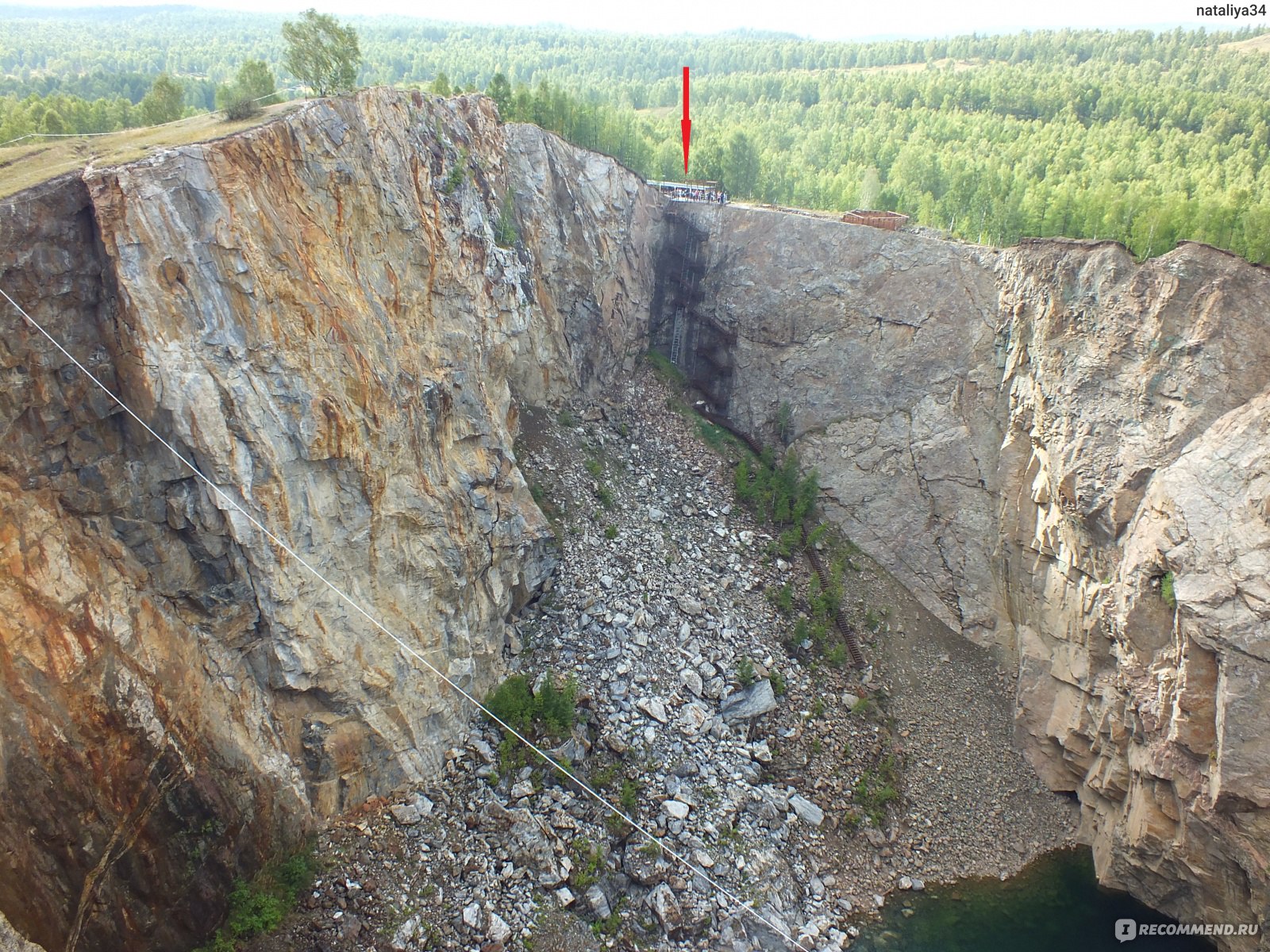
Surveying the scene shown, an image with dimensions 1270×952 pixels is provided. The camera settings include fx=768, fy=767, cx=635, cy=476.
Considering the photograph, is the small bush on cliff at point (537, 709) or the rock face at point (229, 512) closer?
the rock face at point (229, 512)

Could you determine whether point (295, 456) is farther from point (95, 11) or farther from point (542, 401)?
point (95, 11)

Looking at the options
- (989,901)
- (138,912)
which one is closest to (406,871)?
(138,912)

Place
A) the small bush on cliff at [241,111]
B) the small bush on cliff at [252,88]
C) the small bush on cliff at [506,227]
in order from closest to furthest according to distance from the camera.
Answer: the small bush on cliff at [241,111]
the small bush on cliff at [252,88]
the small bush on cliff at [506,227]

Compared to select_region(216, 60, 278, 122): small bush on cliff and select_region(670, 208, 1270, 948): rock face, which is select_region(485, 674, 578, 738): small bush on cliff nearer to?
select_region(670, 208, 1270, 948): rock face

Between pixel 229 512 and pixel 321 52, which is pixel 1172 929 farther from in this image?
pixel 321 52

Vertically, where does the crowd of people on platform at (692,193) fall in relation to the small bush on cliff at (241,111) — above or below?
below

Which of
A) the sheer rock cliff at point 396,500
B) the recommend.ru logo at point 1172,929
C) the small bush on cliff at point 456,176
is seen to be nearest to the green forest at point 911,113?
the sheer rock cliff at point 396,500

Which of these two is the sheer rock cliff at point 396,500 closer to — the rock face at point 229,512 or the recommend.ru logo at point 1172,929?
the rock face at point 229,512

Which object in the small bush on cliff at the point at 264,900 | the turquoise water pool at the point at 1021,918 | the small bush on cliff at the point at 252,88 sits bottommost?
the turquoise water pool at the point at 1021,918
